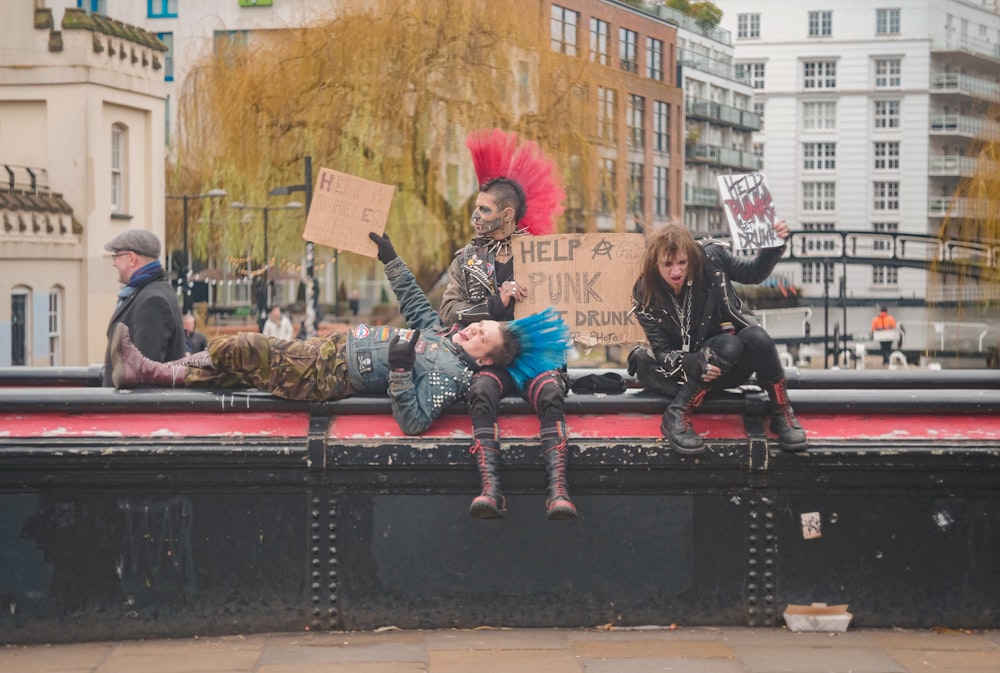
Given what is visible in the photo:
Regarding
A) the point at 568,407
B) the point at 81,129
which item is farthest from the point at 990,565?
the point at 81,129

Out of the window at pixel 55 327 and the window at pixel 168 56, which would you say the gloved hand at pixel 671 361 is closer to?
the window at pixel 55 327

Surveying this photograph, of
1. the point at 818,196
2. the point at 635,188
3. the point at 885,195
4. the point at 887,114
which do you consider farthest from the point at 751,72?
the point at 635,188

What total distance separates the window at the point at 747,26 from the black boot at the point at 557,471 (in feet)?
117

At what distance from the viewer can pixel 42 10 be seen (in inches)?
1417

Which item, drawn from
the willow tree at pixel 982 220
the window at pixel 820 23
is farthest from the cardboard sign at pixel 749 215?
the window at pixel 820 23

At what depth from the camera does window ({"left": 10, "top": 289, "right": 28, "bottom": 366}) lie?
32.2m

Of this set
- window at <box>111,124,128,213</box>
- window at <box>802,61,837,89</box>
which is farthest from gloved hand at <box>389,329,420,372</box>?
window at <box>802,61,837,89</box>

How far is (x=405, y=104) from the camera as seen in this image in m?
31.1

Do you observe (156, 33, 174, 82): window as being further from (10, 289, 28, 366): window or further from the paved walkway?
the paved walkway

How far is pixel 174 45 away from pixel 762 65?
1819 centimetres

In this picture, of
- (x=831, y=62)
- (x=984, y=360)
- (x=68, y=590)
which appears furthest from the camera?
(x=831, y=62)

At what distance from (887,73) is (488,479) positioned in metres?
35.4

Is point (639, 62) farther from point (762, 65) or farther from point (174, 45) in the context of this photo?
point (174, 45)

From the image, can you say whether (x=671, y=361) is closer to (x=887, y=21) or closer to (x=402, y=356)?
(x=402, y=356)
